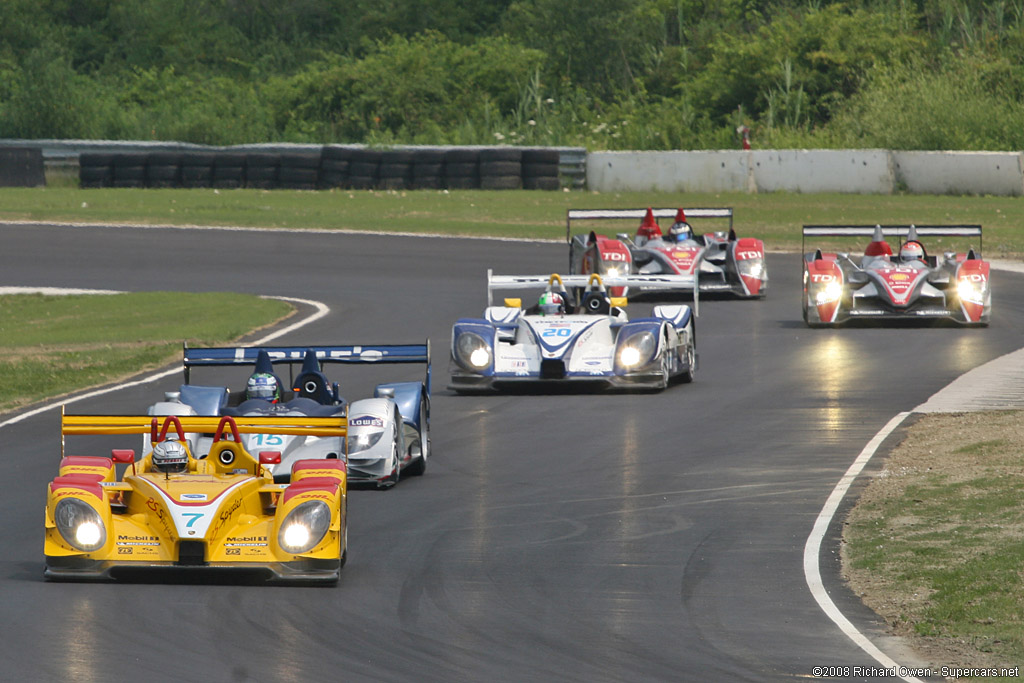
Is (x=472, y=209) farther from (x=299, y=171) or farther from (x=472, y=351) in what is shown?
(x=472, y=351)

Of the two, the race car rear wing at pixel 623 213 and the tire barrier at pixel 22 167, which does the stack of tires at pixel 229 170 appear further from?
the race car rear wing at pixel 623 213

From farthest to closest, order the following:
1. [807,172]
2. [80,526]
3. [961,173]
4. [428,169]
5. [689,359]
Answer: [428,169], [807,172], [961,173], [689,359], [80,526]

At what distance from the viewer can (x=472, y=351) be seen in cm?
1788

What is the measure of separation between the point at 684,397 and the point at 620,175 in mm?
26130

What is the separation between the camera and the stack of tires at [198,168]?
1768 inches

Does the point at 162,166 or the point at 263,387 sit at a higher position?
the point at 162,166

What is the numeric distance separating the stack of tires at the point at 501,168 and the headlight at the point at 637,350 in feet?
88.5

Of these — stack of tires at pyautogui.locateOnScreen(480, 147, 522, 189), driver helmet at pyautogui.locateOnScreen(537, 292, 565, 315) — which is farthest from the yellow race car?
stack of tires at pyautogui.locateOnScreen(480, 147, 522, 189)

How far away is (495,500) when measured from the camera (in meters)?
12.3

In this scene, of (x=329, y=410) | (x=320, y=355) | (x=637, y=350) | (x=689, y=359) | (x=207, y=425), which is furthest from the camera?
(x=689, y=359)

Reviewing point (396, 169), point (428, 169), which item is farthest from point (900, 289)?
point (396, 169)

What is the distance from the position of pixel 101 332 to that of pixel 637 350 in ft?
31.0

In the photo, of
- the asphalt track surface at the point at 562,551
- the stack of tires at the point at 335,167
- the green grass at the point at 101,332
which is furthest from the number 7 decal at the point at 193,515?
the stack of tires at the point at 335,167

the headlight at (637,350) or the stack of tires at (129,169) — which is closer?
the headlight at (637,350)
